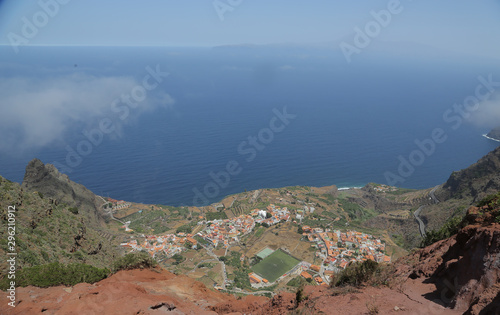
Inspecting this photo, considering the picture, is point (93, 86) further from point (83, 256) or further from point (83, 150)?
point (83, 256)

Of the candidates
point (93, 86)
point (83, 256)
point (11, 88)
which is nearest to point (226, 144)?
point (83, 256)

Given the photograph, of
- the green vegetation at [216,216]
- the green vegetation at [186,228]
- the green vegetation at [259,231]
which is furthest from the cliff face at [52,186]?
the green vegetation at [259,231]

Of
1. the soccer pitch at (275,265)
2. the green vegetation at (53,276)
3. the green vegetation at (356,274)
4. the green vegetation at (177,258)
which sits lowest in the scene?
the soccer pitch at (275,265)

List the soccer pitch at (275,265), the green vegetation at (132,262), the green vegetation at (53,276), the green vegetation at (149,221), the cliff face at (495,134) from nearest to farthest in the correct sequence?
the green vegetation at (53,276), the green vegetation at (132,262), the soccer pitch at (275,265), the green vegetation at (149,221), the cliff face at (495,134)

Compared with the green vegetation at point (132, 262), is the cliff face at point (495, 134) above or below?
above

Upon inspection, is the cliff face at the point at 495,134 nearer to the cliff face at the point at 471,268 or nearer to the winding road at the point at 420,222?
the winding road at the point at 420,222

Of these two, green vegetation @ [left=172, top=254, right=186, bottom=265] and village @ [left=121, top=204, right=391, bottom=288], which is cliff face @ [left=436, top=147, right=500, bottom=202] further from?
green vegetation @ [left=172, top=254, right=186, bottom=265]

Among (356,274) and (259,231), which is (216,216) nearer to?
(259,231)
